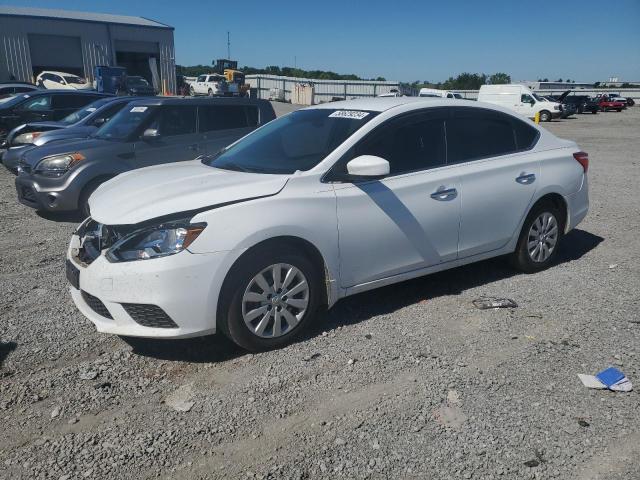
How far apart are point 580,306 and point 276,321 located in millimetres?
2668

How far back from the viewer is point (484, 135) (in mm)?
4875

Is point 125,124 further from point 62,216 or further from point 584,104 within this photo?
point 584,104

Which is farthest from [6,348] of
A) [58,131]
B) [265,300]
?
[58,131]

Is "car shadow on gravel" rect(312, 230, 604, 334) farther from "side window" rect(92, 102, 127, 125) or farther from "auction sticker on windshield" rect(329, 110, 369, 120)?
"side window" rect(92, 102, 127, 125)

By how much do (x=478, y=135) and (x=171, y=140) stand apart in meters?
4.78

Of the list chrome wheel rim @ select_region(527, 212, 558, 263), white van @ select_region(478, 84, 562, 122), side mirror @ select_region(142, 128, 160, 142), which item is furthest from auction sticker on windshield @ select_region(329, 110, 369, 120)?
white van @ select_region(478, 84, 562, 122)

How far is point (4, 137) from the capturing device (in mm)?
13203

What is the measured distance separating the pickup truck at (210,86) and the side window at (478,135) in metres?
41.6

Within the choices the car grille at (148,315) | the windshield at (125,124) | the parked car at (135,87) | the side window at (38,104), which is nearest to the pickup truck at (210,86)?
the parked car at (135,87)

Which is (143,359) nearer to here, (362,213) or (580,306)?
(362,213)

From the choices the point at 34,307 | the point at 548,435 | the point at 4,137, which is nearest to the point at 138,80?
the point at 4,137

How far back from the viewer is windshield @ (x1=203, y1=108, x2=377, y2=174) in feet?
13.5

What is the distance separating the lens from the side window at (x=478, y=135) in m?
4.64

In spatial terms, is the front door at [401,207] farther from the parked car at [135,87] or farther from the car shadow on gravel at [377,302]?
the parked car at [135,87]
